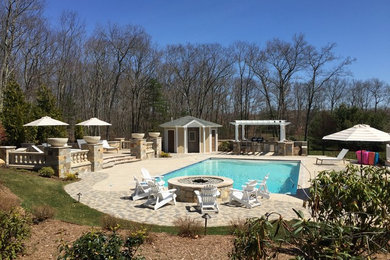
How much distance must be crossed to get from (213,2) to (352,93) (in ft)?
121

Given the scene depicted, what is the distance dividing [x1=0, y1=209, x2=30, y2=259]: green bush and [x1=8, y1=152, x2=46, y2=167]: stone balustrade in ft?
28.8

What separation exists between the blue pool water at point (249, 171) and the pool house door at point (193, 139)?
4.21 m

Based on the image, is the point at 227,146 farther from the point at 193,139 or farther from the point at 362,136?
the point at 362,136

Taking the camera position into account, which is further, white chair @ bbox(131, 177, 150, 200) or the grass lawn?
white chair @ bbox(131, 177, 150, 200)

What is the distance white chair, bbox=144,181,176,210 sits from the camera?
355 inches

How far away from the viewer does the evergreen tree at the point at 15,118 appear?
A: 661 inches

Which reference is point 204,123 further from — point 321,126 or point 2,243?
point 2,243

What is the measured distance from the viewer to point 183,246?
5.43 metres

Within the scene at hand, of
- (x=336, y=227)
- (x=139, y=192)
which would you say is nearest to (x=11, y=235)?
(x=336, y=227)

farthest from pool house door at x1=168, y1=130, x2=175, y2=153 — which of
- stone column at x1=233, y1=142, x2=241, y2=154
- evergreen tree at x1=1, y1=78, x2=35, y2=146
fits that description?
evergreen tree at x1=1, y1=78, x2=35, y2=146

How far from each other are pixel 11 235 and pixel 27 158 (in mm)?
9695

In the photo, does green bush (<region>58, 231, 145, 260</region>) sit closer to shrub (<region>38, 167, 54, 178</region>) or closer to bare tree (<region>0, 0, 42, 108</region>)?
shrub (<region>38, 167, 54, 178</region>)

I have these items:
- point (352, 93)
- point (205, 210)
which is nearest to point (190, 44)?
point (352, 93)

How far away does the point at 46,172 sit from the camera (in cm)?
1234
